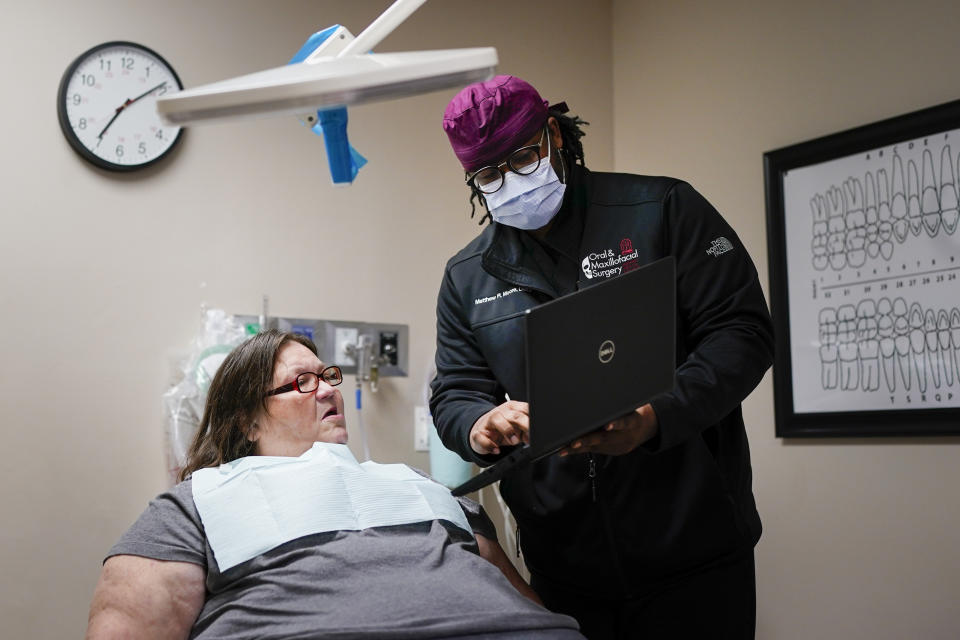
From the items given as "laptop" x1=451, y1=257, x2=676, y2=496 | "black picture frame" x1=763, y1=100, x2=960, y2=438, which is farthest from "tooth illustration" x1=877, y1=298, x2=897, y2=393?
"laptop" x1=451, y1=257, x2=676, y2=496

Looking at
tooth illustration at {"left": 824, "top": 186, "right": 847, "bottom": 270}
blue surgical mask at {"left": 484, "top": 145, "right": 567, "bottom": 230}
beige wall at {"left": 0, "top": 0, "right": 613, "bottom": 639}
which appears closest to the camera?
A: blue surgical mask at {"left": 484, "top": 145, "right": 567, "bottom": 230}

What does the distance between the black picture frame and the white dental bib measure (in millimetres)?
1291

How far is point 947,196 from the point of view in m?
2.33

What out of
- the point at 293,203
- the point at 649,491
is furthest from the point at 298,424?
the point at 293,203

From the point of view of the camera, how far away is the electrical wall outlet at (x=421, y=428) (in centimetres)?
278

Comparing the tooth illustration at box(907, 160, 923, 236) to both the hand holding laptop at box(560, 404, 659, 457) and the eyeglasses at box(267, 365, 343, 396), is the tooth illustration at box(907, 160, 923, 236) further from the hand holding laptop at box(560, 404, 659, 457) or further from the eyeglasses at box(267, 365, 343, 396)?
the eyeglasses at box(267, 365, 343, 396)

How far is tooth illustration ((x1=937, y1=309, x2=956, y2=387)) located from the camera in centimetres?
228

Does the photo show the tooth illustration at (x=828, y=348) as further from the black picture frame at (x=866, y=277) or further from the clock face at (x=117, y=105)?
the clock face at (x=117, y=105)

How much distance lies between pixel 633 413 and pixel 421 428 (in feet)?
5.04

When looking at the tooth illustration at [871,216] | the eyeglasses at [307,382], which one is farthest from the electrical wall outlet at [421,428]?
the tooth illustration at [871,216]

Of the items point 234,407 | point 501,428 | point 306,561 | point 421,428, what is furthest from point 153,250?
point 501,428

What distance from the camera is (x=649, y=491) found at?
60.4 inches

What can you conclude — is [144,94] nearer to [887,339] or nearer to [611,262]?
[611,262]

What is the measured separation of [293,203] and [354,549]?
145 cm
